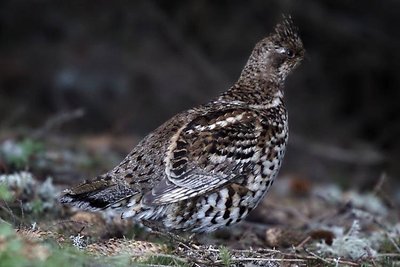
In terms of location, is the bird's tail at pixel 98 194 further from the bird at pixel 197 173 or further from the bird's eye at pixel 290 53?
the bird's eye at pixel 290 53

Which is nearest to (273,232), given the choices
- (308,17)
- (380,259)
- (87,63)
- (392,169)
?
(380,259)

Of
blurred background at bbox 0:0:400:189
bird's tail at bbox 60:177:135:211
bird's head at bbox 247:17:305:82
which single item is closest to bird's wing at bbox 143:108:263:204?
bird's tail at bbox 60:177:135:211

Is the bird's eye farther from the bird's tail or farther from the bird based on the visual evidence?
the bird's tail

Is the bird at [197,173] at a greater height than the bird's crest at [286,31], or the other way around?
the bird's crest at [286,31]

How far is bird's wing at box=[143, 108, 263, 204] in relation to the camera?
18.6ft

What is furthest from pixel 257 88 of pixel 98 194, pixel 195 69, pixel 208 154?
pixel 195 69

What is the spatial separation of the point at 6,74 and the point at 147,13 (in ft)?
8.82

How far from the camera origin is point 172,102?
12367 millimetres

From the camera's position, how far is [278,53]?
6793 mm

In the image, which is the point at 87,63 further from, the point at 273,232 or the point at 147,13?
the point at 273,232

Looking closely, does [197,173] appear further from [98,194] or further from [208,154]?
[98,194]

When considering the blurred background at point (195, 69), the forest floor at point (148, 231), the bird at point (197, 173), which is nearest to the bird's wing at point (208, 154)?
the bird at point (197, 173)

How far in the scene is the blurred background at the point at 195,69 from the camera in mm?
11117

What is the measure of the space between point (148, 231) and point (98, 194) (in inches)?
26.2
